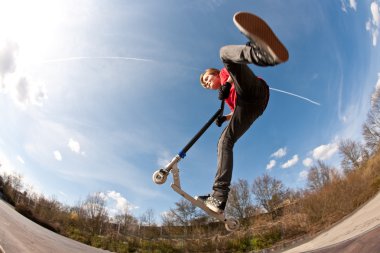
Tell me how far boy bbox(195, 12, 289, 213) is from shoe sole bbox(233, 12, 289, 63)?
19 mm

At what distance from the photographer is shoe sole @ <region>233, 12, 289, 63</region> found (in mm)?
2375

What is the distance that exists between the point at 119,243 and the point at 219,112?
13.4m

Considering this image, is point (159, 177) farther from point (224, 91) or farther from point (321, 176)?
point (321, 176)

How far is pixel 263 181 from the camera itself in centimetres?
1848

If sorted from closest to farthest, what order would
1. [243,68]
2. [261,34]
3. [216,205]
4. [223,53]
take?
[261,34]
[223,53]
[243,68]
[216,205]

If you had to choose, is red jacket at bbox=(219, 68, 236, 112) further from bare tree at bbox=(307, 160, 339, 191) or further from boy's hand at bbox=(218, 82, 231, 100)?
bare tree at bbox=(307, 160, 339, 191)

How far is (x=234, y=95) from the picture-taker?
3.41m

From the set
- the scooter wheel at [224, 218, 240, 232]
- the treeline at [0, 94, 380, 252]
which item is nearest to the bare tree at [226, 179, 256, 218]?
the treeline at [0, 94, 380, 252]

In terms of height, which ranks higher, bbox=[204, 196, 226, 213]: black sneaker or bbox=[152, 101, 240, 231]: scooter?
bbox=[152, 101, 240, 231]: scooter

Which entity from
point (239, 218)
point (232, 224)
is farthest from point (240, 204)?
point (232, 224)

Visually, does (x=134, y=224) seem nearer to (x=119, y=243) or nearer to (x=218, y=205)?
(x=119, y=243)

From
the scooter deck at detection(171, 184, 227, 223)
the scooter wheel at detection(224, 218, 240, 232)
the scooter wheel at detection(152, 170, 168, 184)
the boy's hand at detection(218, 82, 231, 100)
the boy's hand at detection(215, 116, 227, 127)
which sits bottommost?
the scooter wheel at detection(224, 218, 240, 232)

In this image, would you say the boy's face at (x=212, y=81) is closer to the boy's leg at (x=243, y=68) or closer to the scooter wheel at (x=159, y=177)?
the boy's leg at (x=243, y=68)

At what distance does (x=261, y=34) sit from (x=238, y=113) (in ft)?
3.99
